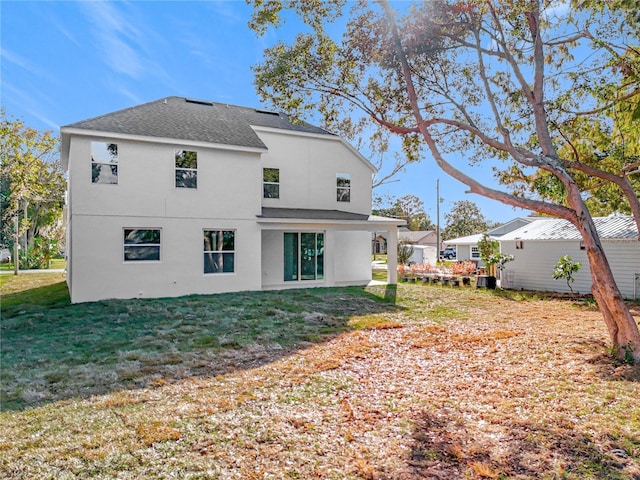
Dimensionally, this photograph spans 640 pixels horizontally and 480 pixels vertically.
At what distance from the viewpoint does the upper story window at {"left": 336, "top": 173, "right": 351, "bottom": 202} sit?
764 inches

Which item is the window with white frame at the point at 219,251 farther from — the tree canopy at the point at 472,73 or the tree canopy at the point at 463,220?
the tree canopy at the point at 463,220

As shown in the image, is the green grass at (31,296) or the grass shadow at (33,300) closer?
the grass shadow at (33,300)

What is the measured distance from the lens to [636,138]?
10.7m

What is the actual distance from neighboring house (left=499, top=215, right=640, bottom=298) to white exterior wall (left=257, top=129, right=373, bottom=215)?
856 cm

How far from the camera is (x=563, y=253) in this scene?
1888 centimetres

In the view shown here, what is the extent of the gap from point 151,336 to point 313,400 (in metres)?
5.35

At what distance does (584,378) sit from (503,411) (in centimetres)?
215

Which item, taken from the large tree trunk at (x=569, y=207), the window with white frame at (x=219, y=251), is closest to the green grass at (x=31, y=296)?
the window with white frame at (x=219, y=251)

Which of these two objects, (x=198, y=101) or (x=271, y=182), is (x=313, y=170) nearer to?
(x=271, y=182)

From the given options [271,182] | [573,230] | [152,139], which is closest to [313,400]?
[152,139]

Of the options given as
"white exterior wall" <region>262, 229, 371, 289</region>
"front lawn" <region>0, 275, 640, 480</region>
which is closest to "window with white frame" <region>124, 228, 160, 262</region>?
"front lawn" <region>0, 275, 640, 480</region>

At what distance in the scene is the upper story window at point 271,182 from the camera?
17656 millimetres

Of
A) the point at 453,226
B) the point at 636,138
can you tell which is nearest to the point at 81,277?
the point at 636,138

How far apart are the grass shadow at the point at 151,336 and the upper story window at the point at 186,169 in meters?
4.28
